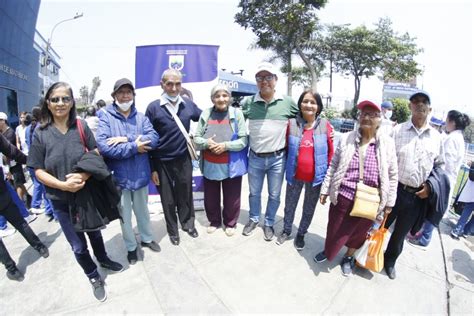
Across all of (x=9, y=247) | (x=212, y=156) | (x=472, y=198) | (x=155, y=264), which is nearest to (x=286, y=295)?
(x=155, y=264)

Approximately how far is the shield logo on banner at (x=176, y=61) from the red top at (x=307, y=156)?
2077mm

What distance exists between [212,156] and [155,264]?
1.33 m

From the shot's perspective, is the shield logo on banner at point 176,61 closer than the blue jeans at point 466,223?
No

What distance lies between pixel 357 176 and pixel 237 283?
151 cm

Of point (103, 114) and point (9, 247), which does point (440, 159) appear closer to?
point (103, 114)

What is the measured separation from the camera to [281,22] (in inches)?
510

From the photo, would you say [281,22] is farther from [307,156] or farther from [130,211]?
[130,211]

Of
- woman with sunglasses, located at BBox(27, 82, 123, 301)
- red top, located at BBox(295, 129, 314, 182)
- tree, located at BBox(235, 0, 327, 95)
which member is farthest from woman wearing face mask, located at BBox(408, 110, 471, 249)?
tree, located at BBox(235, 0, 327, 95)

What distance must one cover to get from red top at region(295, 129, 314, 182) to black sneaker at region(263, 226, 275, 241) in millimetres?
912

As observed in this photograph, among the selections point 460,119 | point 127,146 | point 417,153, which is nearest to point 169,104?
point 127,146

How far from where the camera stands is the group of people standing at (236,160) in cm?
190

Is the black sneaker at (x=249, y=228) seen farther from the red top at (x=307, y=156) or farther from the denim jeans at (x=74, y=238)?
the denim jeans at (x=74, y=238)

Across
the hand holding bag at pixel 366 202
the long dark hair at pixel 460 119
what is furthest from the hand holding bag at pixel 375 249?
the long dark hair at pixel 460 119

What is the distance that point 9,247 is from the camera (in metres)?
2.83
